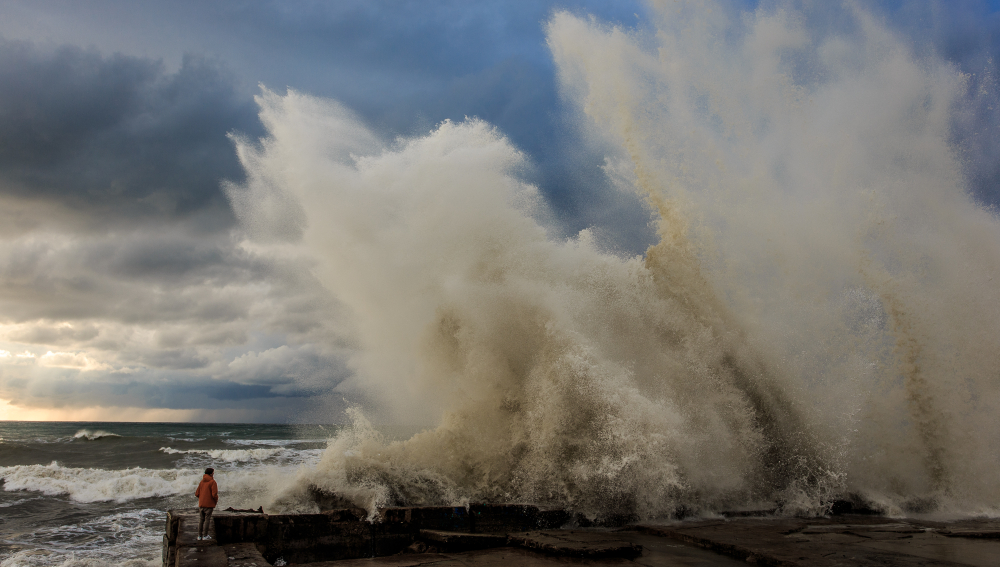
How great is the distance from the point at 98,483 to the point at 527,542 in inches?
576

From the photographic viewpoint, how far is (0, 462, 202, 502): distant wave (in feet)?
48.4

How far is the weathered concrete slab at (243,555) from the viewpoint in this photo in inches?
231

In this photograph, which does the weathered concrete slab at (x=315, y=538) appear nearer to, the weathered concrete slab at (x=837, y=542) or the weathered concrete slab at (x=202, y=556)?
the weathered concrete slab at (x=202, y=556)

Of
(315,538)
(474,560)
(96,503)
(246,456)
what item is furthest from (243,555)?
(246,456)

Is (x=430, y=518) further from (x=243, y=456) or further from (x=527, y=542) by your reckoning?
(x=243, y=456)

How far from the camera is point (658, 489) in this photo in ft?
31.9

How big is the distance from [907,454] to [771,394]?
12.4 ft

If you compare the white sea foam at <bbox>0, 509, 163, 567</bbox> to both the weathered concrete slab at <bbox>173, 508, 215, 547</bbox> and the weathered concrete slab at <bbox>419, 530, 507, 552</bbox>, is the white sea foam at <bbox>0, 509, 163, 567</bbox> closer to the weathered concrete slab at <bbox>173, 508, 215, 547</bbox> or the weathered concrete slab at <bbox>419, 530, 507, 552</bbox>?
the weathered concrete slab at <bbox>173, 508, 215, 547</bbox>

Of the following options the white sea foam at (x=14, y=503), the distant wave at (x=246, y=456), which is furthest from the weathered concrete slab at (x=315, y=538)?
the distant wave at (x=246, y=456)

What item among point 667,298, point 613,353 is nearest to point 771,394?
point 667,298

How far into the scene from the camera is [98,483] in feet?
50.3

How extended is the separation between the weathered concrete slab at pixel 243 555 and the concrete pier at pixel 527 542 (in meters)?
0.01

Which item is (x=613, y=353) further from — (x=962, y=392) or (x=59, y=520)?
(x=59, y=520)

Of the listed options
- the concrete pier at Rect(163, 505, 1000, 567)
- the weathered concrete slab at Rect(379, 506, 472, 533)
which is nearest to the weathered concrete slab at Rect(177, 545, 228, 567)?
the concrete pier at Rect(163, 505, 1000, 567)
